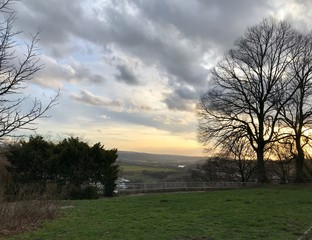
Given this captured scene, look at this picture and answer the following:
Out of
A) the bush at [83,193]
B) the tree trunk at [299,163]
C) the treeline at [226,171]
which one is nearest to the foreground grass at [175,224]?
the bush at [83,193]

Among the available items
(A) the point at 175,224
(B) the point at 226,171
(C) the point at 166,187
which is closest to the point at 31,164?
(C) the point at 166,187

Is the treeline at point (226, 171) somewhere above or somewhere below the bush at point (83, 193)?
above

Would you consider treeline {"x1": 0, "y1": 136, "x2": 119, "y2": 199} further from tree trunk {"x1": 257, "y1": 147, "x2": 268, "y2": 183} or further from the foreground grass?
tree trunk {"x1": 257, "y1": 147, "x2": 268, "y2": 183}

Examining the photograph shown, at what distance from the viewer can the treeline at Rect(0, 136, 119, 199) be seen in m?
29.5

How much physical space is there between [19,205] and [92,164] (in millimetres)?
18455

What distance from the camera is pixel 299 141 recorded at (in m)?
43.7

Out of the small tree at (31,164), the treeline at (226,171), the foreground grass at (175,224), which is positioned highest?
the treeline at (226,171)

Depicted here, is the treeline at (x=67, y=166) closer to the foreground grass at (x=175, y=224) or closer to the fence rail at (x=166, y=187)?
the fence rail at (x=166, y=187)

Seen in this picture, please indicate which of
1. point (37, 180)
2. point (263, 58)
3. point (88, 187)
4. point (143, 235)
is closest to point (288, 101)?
point (263, 58)

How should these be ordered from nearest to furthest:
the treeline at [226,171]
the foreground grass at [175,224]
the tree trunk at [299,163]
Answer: the foreground grass at [175,224] → the tree trunk at [299,163] → the treeline at [226,171]

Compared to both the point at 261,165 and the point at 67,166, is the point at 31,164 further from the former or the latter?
the point at 261,165

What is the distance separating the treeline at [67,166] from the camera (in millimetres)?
29500

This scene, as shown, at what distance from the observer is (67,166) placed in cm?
3100

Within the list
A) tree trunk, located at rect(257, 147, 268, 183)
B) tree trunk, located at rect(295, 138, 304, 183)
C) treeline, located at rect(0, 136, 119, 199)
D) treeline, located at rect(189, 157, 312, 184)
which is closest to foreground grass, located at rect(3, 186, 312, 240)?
treeline, located at rect(0, 136, 119, 199)
